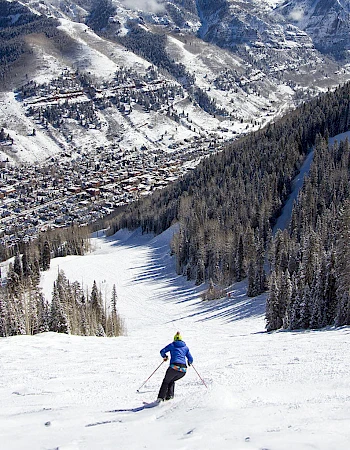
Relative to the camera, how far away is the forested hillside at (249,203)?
81000 mm

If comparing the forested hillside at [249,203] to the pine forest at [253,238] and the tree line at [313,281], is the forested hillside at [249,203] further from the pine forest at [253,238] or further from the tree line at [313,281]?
the tree line at [313,281]

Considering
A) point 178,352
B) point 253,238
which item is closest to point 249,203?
point 253,238

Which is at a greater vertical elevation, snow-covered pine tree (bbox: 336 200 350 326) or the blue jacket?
the blue jacket

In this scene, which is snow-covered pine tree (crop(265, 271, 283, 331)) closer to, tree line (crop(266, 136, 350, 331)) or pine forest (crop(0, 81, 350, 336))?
tree line (crop(266, 136, 350, 331))

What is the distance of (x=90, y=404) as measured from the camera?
14.1 metres

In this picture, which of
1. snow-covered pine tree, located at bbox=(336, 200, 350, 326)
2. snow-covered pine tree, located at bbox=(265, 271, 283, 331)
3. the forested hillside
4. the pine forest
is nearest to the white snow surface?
snow-covered pine tree, located at bbox=(336, 200, 350, 326)

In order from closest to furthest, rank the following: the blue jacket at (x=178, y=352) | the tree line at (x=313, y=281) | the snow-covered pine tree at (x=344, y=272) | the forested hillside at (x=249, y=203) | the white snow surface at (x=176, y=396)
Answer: the white snow surface at (x=176, y=396), the blue jacket at (x=178, y=352), the snow-covered pine tree at (x=344, y=272), the tree line at (x=313, y=281), the forested hillside at (x=249, y=203)

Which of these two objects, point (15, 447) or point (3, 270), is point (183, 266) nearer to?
point (3, 270)

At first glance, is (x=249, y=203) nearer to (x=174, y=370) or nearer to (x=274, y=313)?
(x=274, y=313)

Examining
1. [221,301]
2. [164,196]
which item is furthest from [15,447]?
[164,196]

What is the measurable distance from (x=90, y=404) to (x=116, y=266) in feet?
317

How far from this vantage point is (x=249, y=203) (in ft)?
362

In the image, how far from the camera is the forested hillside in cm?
8100

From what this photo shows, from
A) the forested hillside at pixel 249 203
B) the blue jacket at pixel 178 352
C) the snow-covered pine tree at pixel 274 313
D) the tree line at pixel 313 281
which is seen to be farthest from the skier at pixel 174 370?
the snow-covered pine tree at pixel 274 313
